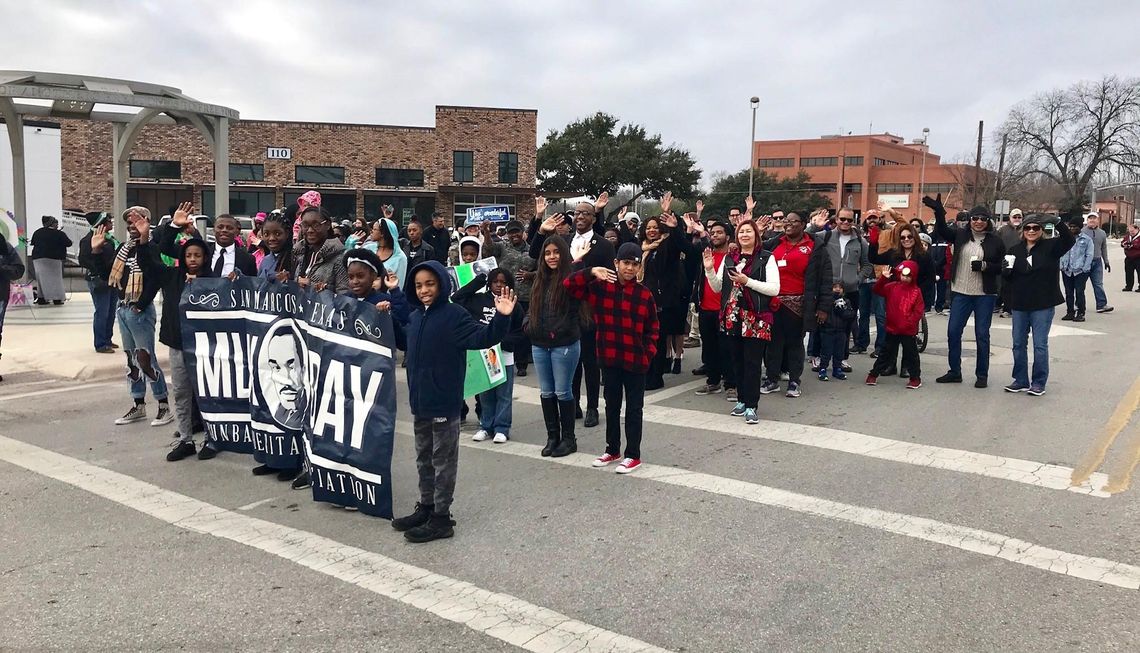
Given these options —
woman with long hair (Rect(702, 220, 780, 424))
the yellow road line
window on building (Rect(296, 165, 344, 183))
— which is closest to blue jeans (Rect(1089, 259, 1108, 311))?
the yellow road line

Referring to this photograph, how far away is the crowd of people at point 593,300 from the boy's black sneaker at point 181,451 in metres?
0.01

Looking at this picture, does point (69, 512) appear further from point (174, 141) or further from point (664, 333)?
point (174, 141)

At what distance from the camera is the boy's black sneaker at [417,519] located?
488cm

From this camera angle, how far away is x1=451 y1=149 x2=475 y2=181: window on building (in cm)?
4397

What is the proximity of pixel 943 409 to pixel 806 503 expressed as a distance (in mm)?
3474

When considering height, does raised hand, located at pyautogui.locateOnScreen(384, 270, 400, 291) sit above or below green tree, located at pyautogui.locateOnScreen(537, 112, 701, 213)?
below

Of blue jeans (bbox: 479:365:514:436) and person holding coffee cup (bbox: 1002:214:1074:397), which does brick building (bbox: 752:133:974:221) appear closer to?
person holding coffee cup (bbox: 1002:214:1074:397)

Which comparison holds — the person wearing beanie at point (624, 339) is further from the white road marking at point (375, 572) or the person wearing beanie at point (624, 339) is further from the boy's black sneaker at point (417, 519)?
the white road marking at point (375, 572)

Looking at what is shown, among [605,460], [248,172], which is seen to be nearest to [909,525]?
[605,460]

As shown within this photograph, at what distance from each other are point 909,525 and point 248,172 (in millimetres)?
42698

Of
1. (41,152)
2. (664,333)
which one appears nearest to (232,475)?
(664,333)

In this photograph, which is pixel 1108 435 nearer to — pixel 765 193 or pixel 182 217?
pixel 182 217

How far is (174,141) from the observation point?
41250 millimetres

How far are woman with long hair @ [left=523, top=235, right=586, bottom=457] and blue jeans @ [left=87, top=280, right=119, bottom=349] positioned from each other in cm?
689
